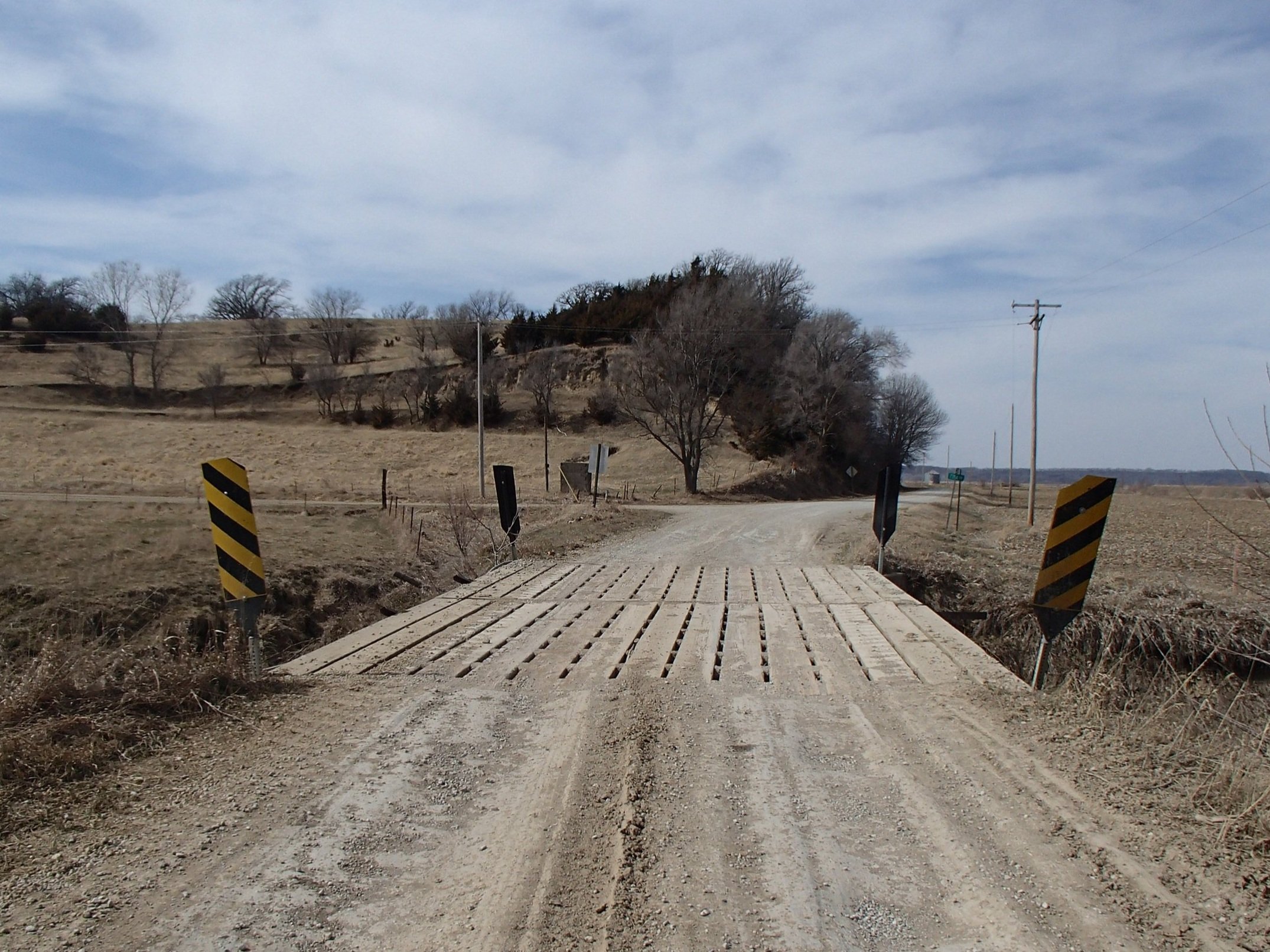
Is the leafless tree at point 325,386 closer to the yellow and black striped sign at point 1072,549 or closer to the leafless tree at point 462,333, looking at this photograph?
the leafless tree at point 462,333

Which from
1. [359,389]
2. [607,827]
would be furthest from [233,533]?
[359,389]

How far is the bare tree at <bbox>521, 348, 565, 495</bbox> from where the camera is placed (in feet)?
203

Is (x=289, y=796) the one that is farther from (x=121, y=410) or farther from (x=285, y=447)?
(x=121, y=410)

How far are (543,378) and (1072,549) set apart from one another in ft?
189

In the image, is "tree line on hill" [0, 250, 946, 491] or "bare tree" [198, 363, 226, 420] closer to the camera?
"tree line on hill" [0, 250, 946, 491]

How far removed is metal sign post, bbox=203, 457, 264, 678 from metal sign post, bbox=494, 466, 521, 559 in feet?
22.6

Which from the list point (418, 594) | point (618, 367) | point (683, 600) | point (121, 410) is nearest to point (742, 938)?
point (683, 600)

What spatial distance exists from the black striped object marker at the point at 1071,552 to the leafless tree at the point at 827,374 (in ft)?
151

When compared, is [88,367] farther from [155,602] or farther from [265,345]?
[155,602]

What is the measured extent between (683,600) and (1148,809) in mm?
5882

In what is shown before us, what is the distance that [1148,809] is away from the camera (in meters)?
3.53

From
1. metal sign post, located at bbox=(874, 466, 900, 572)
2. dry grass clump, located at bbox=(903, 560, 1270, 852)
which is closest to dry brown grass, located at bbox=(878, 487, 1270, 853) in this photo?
dry grass clump, located at bbox=(903, 560, 1270, 852)

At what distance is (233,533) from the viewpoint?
566 centimetres

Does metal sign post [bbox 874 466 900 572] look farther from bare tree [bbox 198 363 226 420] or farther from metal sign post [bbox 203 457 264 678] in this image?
bare tree [bbox 198 363 226 420]
